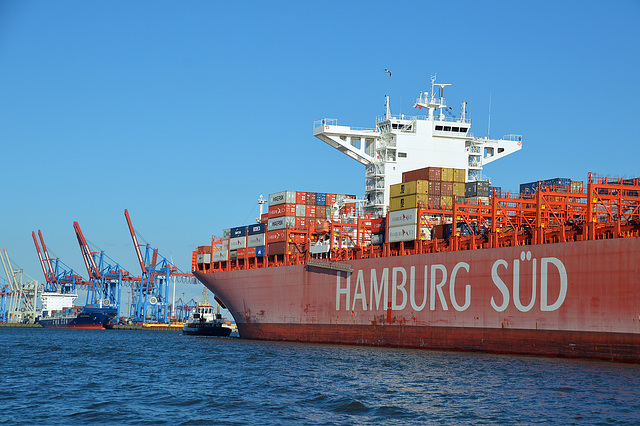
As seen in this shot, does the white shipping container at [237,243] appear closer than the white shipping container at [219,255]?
Yes

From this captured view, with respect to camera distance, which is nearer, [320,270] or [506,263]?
[506,263]

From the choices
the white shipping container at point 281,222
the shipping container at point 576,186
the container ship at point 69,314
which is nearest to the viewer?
the shipping container at point 576,186

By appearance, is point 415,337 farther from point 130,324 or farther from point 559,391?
point 130,324

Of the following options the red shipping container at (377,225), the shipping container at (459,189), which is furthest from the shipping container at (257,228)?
the shipping container at (459,189)

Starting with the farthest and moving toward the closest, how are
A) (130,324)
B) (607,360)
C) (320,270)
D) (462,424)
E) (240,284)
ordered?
1. (130,324)
2. (240,284)
3. (320,270)
4. (607,360)
5. (462,424)

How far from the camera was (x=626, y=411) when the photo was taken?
20641 mm

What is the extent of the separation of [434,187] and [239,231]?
1924 centimetres

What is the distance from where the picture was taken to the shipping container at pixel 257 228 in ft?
181

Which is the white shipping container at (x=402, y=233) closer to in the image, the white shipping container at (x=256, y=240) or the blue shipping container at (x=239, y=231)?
the white shipping container at (x=256, y=240)

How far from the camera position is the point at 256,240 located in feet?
182

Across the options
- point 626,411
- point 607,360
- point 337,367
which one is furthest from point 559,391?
point 337,367

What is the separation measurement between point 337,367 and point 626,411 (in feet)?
42.7

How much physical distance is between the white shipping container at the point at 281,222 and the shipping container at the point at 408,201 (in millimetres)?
9019

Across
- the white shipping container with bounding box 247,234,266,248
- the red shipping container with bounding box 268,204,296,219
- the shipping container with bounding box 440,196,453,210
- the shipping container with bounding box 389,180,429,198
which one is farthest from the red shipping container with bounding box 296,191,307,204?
the shipping container with bounding box 440,196,453,210
